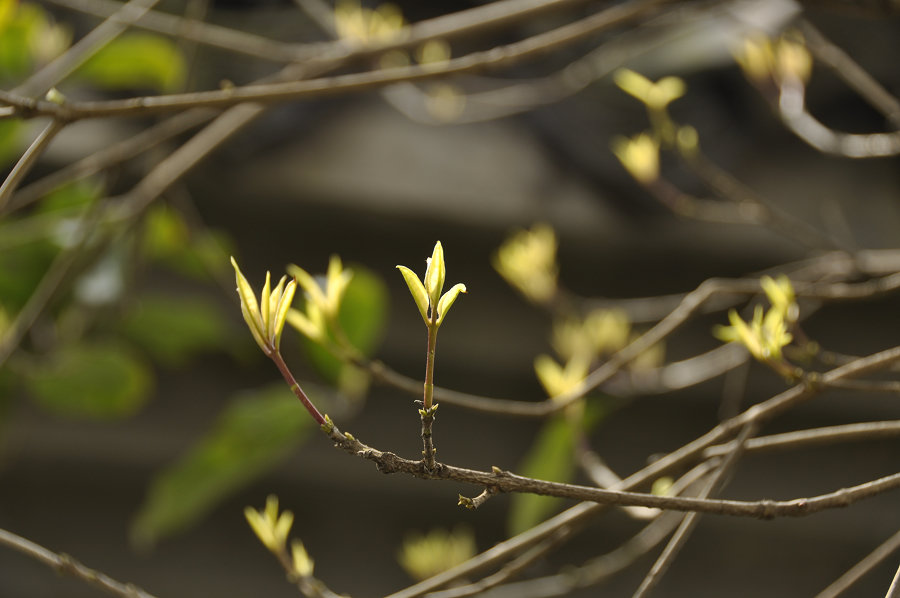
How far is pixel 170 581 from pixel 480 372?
376mm

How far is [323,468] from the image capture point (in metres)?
0.75

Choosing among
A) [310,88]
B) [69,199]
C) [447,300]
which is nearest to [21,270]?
[69,199]

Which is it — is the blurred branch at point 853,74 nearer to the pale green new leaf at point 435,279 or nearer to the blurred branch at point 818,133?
the blurred branch at point 818,133

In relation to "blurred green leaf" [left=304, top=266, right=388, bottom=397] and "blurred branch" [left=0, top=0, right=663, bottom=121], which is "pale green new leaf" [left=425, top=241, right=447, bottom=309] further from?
"blurred green leaf" [left=304, top=266, right=388, bottom=397]

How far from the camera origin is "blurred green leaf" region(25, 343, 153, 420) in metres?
Answer: 0.43

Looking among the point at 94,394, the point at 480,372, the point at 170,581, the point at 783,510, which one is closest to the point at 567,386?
the point at 783,510

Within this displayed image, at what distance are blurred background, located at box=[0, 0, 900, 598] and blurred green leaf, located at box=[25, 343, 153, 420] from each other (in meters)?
0.17

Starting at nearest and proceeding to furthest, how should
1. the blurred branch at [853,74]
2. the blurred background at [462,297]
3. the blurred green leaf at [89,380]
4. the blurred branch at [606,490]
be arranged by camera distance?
the blurred branch at [606,490]
the blurred branch at [853,74]
the blurred green leaf at [89,380]
the blurred background at [462,297]

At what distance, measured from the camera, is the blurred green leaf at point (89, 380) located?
0.43 meters

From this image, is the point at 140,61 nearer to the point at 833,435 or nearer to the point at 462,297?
the point at 462,297

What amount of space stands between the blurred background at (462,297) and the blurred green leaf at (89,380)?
0.17m

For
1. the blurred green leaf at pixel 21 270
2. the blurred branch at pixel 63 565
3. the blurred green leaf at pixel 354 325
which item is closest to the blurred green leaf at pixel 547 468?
the blurred green leaf at pixel 354 325

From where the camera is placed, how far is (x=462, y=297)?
0.76 m

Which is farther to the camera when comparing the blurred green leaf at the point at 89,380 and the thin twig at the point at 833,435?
the blurred green leaf at the point at 89,380
